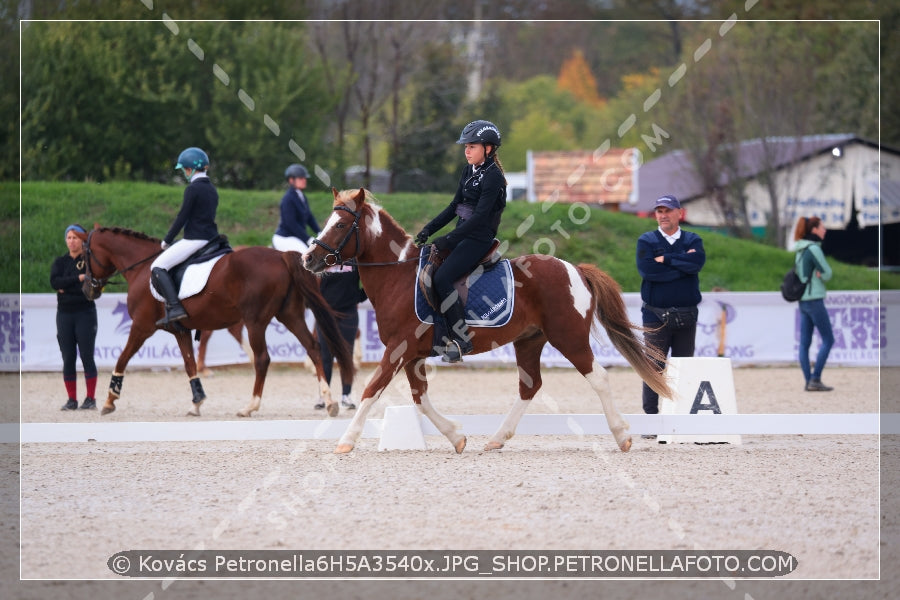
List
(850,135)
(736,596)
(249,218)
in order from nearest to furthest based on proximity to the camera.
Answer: (736,596) < (249,218) < (850,135)

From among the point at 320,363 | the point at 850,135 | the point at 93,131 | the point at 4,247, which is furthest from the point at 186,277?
the point at 850,135

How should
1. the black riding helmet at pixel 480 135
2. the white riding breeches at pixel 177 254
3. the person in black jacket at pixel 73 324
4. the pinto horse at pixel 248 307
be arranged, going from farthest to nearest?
the person in black jacket at pixel 73 324 < the white riding breeches at pixel 177 254 < the pinto horse at pixel 248 307 < the black riding helmet at pixel 480 135

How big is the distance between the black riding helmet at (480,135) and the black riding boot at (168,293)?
15.0 ft

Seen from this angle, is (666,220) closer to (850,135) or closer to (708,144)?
(708,144)

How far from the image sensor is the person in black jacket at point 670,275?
9438mm

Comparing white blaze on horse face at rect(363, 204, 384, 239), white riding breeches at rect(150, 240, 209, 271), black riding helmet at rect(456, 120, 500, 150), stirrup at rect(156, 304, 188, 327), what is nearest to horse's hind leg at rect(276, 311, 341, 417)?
stirrup at rect(156, 304, 188, 327)

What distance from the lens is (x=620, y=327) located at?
28.9 ft

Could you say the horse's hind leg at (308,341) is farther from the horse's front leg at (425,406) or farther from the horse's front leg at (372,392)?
the horse's front leg at (372,392)

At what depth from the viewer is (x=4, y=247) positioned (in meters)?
20.6

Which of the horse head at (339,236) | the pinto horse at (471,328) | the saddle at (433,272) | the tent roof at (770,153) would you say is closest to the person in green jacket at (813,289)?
the pinto horse at (471,328)

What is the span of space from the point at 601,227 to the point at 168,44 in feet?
38.5

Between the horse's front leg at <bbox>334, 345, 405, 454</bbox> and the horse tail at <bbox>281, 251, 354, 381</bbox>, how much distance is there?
285 centimetres

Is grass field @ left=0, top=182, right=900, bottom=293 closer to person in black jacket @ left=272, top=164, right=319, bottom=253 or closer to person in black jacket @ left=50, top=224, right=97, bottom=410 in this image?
person in black jacket @ left=272, top=164, right=319, bottom=253

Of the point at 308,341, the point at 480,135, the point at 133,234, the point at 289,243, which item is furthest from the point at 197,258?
the point at 480,135
